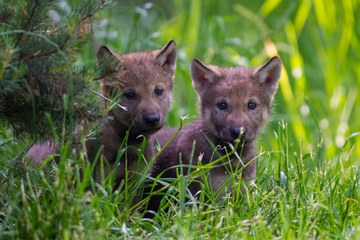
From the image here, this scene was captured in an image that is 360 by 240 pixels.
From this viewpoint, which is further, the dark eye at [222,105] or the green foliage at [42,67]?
the dark eye at [222,105]

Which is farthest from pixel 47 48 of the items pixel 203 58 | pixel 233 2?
pixel 233 2

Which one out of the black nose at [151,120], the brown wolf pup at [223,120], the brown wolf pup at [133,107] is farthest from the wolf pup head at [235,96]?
the black nose at [151,120]

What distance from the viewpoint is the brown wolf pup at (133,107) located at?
5305mm

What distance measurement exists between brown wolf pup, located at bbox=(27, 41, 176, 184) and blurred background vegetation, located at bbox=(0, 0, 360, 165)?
56.3 inches

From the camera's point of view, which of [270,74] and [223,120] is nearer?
[223,120]

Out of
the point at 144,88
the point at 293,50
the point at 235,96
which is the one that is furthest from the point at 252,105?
the point at 293,50

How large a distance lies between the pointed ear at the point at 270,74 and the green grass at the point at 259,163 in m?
0.35

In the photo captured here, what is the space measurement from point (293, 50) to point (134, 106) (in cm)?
297

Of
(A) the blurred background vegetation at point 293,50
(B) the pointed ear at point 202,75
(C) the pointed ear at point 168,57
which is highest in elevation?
(C) the pointed ear at point 168,57

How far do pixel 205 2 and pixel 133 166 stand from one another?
3994 mm

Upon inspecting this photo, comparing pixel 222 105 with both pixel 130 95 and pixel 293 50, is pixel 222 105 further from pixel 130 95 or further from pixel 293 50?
pixel 293 50

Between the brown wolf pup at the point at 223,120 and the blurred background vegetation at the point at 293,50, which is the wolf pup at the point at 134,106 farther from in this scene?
the blurred background vegetation at the point at 293,50

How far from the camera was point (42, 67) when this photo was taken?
411 cm

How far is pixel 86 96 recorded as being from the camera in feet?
14.0
